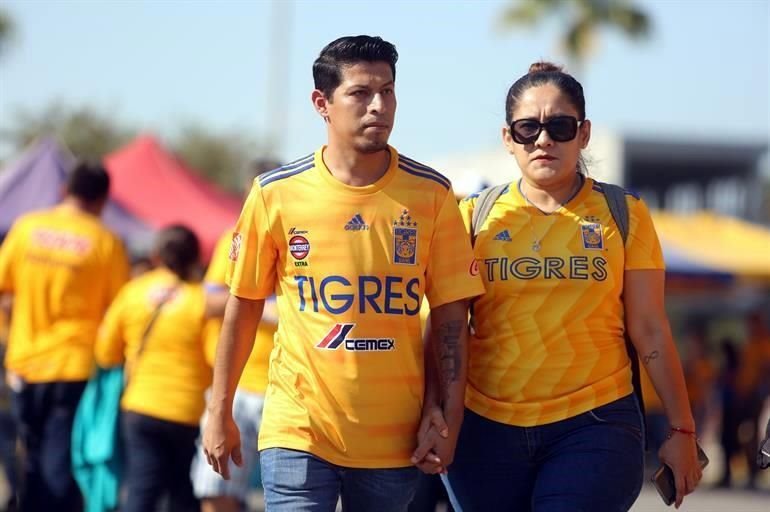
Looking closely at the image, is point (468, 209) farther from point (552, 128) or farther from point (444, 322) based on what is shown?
point (444, 322)

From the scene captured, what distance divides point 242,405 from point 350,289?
119 inches

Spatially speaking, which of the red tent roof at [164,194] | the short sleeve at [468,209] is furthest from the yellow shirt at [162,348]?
the red tent roof at [164,194]

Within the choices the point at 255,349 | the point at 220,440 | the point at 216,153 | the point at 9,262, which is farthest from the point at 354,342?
the point at 216,153

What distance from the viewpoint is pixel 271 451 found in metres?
4.48

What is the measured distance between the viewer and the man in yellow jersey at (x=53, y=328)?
817cm

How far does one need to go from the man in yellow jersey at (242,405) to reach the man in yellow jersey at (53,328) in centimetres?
103

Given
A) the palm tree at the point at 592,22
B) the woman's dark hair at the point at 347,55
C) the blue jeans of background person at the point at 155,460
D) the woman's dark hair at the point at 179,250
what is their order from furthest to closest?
the palm tree at the point at 592,22, the woman's dark hair at the point at 179,250, the blue jeans of background person at the point at 155,460, the woman's dark hair at the point at 347,55

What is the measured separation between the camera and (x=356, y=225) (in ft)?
14.6

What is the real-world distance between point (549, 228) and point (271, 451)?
121 cm

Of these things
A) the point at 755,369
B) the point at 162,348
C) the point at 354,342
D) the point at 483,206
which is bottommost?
the point at 755,369

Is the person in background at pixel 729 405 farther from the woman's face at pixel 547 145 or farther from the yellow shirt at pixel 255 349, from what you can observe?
the woman's face at pixel 547 145

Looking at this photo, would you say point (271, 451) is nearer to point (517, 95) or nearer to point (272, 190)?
point (272, 190)

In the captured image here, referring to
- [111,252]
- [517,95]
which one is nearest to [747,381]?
[111,252]

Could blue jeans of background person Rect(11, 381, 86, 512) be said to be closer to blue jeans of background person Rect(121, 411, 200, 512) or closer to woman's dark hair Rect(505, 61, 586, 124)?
blue jeans of background person Rect(121, 411, 200, 512)
